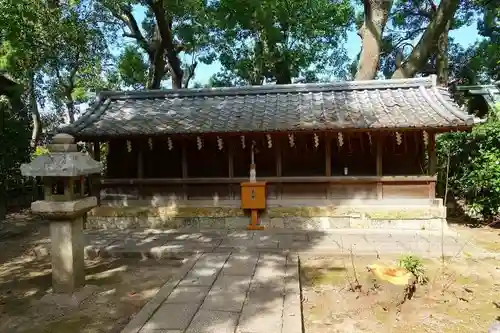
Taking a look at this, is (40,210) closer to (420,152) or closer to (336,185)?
(336,185)

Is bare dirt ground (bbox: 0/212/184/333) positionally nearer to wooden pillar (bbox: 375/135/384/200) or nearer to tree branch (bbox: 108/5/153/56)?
wooden pillar (bbox: 375/135/384/200)

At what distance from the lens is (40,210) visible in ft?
18.6

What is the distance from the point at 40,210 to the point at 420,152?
9227 mm

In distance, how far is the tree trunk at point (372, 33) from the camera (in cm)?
1397

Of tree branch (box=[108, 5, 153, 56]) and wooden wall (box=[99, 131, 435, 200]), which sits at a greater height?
tree branch (box=[108, 5, 153, 56])

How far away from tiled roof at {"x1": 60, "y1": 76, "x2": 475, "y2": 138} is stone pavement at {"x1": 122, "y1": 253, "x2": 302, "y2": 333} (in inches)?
152

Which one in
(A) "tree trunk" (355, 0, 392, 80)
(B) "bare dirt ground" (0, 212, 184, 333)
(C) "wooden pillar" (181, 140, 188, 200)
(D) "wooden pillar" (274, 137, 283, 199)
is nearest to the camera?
(B) "bare dirt ground" (0, 212, 184, 333)

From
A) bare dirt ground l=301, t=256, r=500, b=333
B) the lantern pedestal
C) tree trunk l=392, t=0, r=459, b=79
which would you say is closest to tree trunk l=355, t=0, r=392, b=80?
tree trunk l=392, t=0, r=459, b=79

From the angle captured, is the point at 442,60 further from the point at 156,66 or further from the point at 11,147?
the point at 11,147

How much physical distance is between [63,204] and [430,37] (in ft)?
44.4

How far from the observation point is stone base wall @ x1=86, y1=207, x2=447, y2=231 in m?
9.64

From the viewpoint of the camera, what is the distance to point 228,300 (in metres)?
5.40

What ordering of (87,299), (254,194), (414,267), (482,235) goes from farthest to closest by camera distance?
(254,194) < (482,235) < (87,299) < (414,267)

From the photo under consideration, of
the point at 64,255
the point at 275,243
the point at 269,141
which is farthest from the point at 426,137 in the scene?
the point at 64,255
